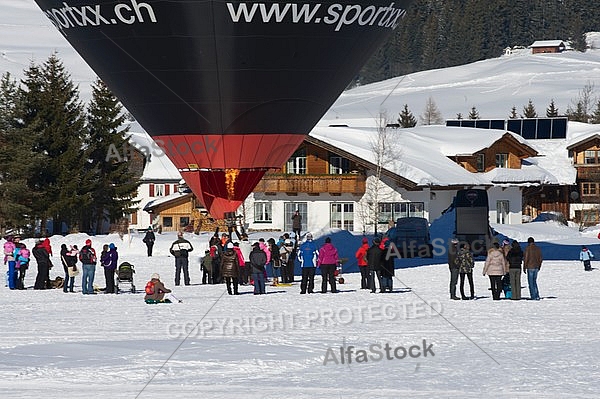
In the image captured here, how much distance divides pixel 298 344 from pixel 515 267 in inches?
301

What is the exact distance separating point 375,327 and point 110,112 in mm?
44380

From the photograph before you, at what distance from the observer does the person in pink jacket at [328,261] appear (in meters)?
28.2

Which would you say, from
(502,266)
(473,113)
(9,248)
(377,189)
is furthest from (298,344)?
(473,113)

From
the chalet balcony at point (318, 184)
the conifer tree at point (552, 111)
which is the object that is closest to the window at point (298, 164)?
the chalet balcony at point (318, 184)

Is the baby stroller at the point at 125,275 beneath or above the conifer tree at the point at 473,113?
beneath

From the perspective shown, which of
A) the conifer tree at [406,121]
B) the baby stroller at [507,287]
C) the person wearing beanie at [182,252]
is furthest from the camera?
the conifer tree at [406,121]

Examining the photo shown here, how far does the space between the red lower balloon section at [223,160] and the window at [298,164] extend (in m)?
32.5

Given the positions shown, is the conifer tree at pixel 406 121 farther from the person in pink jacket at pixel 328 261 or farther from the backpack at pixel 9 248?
the person in pink jacket at pixel 328 261

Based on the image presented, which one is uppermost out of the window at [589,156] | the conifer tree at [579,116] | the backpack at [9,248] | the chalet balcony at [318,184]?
the conifer tree at [579,116]

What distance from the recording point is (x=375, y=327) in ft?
74.7

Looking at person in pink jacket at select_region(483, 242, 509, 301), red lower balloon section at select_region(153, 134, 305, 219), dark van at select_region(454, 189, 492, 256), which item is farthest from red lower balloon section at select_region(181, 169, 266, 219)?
dark van at select_region(454, 189, 492, 256)

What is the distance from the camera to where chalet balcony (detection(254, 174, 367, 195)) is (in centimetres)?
6094

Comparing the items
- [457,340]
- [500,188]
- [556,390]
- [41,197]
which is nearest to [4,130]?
[41,197]

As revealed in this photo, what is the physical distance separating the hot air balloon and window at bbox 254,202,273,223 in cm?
3163
